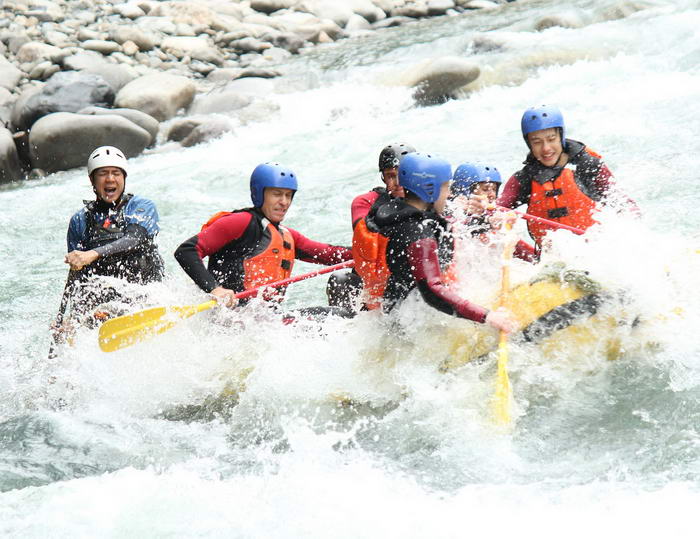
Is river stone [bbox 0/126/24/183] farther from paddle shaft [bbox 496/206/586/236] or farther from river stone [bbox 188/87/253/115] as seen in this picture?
paddle shaft [bbox 496/206/586/236]

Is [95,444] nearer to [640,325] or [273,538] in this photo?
[273,538]

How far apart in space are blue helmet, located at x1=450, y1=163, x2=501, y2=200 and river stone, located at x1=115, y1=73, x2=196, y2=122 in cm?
978

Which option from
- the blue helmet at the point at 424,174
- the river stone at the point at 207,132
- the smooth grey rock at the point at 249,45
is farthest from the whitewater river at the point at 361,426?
the smooth grey rock at the point at 249,45

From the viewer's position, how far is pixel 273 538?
3.70m

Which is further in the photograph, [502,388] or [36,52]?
[36,52]

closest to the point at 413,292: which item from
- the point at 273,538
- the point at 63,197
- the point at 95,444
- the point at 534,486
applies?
the point at 534,486

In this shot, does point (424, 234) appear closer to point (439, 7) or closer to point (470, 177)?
point (470, 177)

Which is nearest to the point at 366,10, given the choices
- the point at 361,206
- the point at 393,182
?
the point at 361,206

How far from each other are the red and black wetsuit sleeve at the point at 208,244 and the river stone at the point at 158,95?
9.90 m

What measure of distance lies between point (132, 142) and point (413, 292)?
9.34 meters

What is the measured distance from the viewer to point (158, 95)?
14.5m

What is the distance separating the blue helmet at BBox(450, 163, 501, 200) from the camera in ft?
18.6

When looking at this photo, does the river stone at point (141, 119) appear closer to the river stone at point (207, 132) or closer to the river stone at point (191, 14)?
the river stone at point (207, 132)

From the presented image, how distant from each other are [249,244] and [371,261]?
93cm
